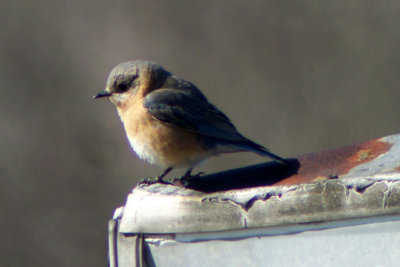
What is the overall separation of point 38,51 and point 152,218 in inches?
197

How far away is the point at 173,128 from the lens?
3951 mm

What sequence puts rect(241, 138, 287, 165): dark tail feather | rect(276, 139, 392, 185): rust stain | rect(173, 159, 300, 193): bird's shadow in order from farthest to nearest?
rect(241, 138, 287, 165): dark tail feather → rect(173, 159, 300, 193): bird's shadow → rect(276, 139, 392, 185): rust stain

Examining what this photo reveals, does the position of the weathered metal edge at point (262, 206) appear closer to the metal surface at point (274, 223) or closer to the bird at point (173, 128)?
the metal surface at point (274, 223)

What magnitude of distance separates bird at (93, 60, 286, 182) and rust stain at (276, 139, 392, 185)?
0.72m

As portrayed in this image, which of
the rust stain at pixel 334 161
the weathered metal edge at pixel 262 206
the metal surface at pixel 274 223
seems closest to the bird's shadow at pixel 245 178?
the rust stain at pixel 334 161

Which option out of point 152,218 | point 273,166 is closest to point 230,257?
point 152,218

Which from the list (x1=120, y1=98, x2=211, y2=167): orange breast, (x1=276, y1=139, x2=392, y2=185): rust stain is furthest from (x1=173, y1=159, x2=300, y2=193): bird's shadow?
(x1=120, y1=98, x2=211, y2=167): orange breast

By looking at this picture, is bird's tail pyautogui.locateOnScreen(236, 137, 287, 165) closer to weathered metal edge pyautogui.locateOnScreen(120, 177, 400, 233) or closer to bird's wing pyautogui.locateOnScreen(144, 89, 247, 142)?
bird's wing pyautogui.locateOnScreen(144, 89, 247, 142)

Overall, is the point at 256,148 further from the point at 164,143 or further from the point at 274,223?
the point at 274,223

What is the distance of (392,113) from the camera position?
21.0ft

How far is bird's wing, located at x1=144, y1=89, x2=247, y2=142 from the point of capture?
13.0ft

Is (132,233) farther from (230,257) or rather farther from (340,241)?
(340,241)

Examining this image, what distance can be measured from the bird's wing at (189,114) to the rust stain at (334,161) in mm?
846

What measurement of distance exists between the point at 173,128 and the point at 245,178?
3.54ft
